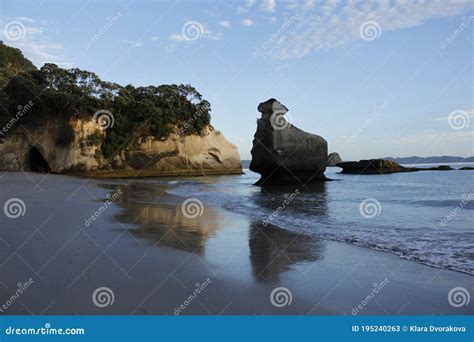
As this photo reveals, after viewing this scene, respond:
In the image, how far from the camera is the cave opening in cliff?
160 feet

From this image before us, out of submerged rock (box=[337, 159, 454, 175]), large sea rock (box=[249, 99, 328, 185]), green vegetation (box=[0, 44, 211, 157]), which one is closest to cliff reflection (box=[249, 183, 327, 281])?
large sea rock (box=[249, 99, 328, 185])

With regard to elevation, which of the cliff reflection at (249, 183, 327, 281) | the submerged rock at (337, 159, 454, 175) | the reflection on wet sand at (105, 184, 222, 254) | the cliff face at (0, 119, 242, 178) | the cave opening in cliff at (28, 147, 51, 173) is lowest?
the cave opening in cliff at (28, 147, 51, 173)

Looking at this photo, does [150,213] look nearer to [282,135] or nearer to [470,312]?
[470,312]

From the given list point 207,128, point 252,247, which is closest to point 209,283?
point 252,247

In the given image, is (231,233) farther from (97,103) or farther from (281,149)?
(97,103)

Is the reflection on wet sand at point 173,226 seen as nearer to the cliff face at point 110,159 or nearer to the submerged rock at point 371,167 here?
the cliff face at point 110,159

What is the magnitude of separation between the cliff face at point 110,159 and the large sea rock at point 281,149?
24.2 meters

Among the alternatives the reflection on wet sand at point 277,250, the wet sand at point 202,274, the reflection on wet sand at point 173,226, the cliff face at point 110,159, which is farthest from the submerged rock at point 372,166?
the wet sand at point 202,274

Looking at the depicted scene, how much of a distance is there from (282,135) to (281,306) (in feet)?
93.0

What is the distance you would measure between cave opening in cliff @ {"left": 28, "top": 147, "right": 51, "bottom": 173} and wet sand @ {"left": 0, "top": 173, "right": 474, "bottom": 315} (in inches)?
1743

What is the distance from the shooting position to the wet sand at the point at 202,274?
14.0ft

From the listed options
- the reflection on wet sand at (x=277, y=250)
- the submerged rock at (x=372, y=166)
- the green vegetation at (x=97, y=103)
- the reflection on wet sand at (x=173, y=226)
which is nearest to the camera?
the reflection on wet sand at (x=277, y=250)

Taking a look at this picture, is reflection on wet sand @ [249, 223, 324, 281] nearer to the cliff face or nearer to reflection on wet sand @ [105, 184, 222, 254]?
reflection on wet sand @ [105, 184, 222, 254]

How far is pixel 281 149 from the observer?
31844 millimetres
